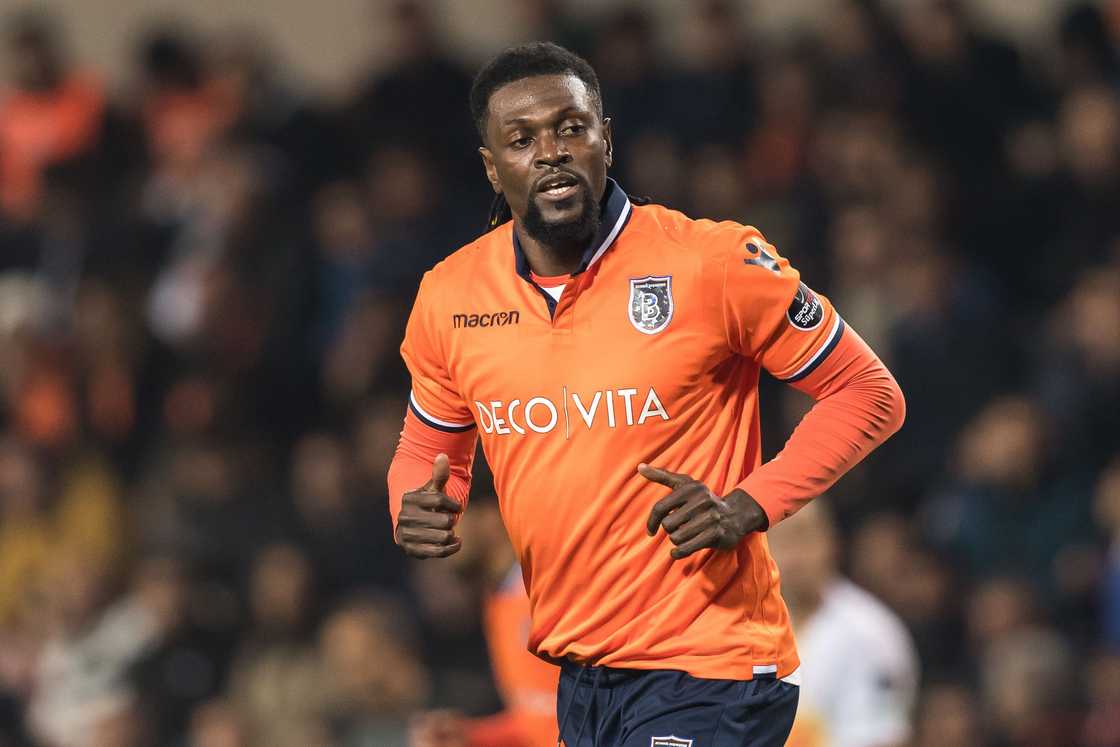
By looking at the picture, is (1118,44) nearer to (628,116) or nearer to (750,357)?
(628,116)

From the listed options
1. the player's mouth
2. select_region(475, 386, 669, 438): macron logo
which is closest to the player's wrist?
select_region(475, 386, 669, 438): macron logo

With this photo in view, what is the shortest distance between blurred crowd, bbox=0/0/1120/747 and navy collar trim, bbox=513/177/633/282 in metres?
3.67

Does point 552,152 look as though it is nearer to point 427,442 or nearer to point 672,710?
point 427,442

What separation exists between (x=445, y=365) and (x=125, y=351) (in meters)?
6.26

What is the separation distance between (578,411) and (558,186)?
45cm

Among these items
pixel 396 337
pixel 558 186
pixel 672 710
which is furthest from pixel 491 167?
pixel 396 337

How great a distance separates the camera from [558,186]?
13.0 feet

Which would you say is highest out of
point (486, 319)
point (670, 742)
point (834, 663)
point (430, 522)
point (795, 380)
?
point (486, 319)

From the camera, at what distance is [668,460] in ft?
12.9

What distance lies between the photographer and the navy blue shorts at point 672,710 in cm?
388

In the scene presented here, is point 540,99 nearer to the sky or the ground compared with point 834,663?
nearer to the sky

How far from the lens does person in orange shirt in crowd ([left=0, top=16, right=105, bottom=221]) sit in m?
10.8

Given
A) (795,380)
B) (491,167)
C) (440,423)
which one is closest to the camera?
(795,380)

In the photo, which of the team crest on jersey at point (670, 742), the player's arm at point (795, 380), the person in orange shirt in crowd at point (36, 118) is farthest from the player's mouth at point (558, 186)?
the person in orange shirt in crowd at point (36, 118)
